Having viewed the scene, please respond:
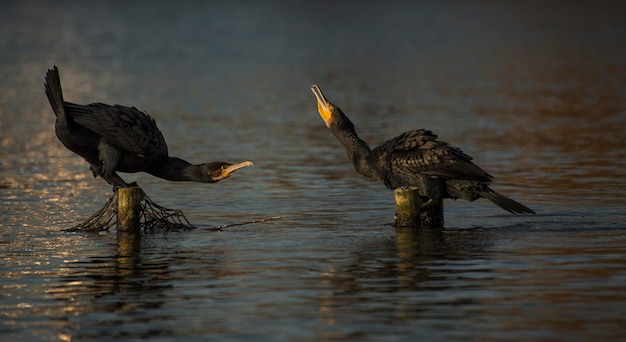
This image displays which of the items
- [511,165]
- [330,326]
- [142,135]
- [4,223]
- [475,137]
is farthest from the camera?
[475,137]

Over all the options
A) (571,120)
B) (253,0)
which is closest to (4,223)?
(571,120)

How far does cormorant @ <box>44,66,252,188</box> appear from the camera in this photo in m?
15.5

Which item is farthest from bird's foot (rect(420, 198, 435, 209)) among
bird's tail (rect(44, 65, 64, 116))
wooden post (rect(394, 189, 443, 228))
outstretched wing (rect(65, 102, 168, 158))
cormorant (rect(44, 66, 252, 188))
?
bird's tail (rect(44, 65, 64, 116))

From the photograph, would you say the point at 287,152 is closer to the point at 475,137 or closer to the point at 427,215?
the point at 475,137

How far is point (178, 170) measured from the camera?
16.2 m

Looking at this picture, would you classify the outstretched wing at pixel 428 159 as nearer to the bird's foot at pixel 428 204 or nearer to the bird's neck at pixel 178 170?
the bird's foot at pixel 428 204

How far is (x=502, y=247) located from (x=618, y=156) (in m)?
8.85

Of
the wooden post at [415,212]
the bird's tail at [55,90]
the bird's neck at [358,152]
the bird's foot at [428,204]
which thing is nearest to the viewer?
the bird's tail at [55,90]

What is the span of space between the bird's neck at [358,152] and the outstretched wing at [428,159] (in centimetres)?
30

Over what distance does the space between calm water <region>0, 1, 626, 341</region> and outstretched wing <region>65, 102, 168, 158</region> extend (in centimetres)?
103

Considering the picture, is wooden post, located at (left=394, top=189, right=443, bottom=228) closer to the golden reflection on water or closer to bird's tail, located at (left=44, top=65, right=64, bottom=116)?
the golden reflection on water

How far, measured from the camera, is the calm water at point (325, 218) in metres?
11.4

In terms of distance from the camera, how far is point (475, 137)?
2648cm

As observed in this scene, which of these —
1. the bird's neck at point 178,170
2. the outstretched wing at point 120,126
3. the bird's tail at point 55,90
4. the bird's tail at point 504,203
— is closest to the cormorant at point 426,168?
the bird's tail at point 504,203
